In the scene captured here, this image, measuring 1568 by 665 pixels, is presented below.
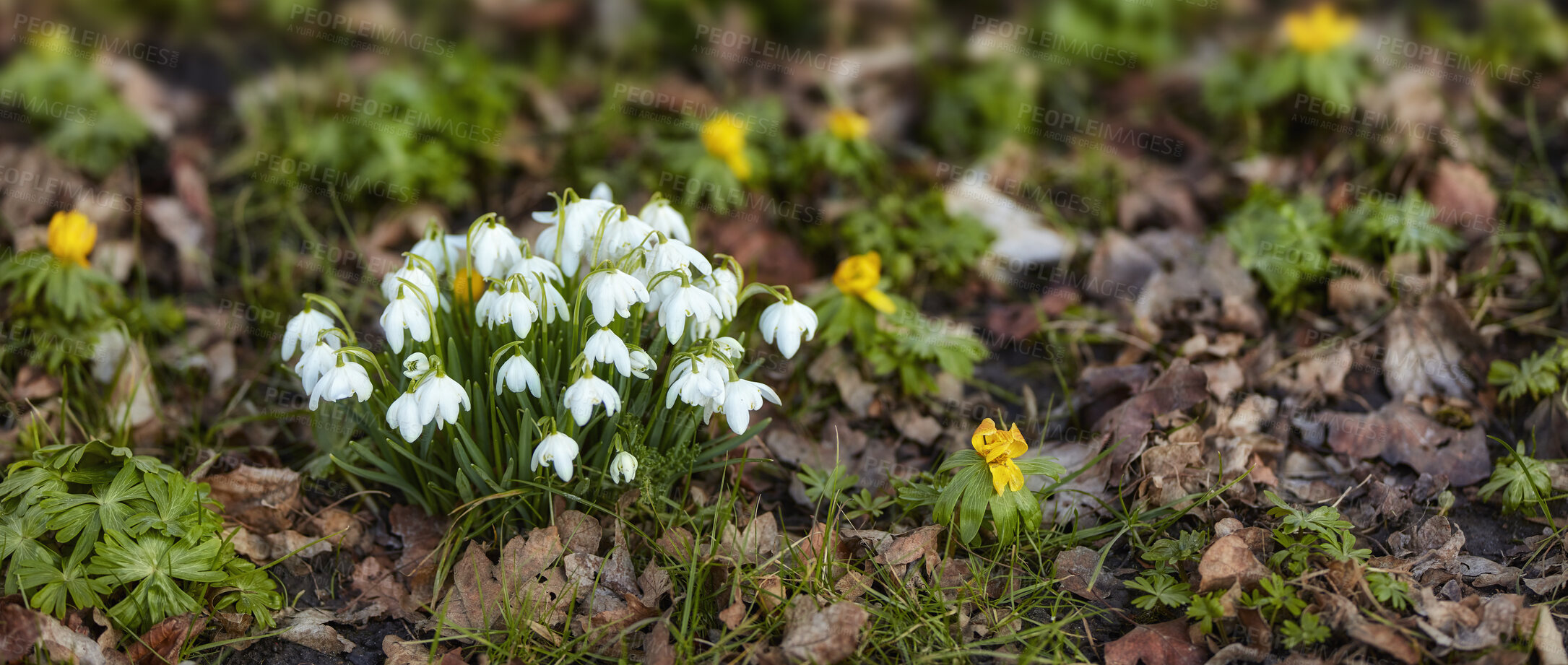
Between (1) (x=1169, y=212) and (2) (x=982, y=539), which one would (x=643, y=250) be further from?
(1) (x=1169, y=212)

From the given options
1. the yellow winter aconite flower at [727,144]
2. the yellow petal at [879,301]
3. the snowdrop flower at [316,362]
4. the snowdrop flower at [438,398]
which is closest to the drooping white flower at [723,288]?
the snowdrop flower at [438,398]

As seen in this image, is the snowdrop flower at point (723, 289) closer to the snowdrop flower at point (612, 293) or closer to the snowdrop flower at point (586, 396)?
the snowdrop flower at point (612, 293)

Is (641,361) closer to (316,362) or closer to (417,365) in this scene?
(417,365)

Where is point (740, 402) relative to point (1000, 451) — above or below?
above

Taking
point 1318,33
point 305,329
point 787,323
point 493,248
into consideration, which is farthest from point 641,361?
point 1318,33

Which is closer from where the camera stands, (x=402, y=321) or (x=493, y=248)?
(x=402, y=321)

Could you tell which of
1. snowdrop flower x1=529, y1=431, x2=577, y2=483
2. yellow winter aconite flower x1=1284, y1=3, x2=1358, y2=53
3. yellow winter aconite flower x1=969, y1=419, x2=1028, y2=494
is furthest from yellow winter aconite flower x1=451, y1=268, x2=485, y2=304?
yellow winter aconite flower x1=1284, y1=3, x2=1358, y2=53

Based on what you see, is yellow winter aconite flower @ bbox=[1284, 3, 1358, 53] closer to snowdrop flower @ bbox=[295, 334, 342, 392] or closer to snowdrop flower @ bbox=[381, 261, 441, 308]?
snowdrop flower @ bbox=[381, 261, 441, 308]
